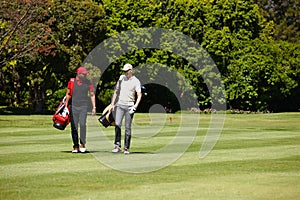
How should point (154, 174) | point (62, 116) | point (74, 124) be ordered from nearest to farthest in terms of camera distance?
point (154, 174) → point (74, 124) → point (62, 116)

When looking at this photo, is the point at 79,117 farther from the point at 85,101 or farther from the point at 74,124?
the point at 85,101

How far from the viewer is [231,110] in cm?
6228

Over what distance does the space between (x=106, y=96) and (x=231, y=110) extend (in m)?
9.92

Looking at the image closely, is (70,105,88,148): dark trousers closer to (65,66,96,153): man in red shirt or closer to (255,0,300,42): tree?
(65,66,96,153): man in red shirt

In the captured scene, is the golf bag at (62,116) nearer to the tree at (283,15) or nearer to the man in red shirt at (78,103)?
the man in red shirt at (78,103)

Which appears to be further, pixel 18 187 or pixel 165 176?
pixel 165 176

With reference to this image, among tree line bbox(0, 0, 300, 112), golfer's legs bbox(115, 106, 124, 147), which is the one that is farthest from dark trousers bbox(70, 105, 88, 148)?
tree line bbox(0, 0, 300, 112)

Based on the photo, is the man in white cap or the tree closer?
the man in white cap

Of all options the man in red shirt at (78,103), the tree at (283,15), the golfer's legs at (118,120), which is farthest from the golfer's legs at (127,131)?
the tree at (283,15)

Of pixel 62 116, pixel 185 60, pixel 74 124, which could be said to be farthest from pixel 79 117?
pixel 185 60

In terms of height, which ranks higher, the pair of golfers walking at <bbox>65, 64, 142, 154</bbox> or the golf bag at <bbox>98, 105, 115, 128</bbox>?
the pair of golfers walking at <bbox>65, 64, 142, 154</bbox>

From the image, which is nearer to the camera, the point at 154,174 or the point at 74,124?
the point at 154,174

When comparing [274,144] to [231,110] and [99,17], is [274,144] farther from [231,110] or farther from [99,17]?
[231,110]

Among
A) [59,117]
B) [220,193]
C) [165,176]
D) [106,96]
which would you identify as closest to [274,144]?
[59,117]
